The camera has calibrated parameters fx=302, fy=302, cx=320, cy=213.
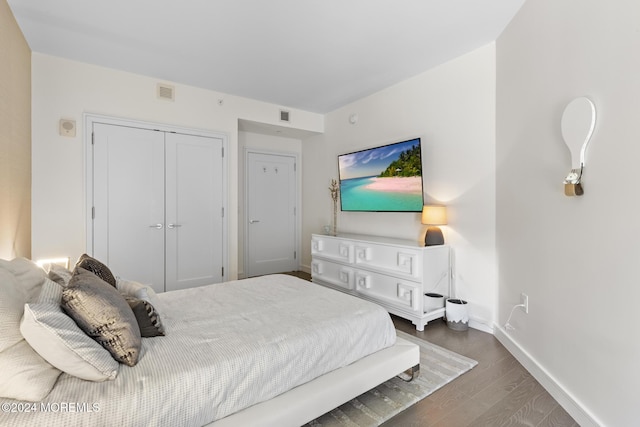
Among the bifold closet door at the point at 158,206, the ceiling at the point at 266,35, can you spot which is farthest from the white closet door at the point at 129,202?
the ceiling at the point at 266,35

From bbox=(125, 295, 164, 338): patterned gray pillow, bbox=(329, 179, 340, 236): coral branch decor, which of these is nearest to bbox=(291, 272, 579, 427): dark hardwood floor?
bbox=(125, 295, 164, 338): patterned gray pillow

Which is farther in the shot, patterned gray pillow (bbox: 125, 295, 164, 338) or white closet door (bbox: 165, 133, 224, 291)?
white closet door (bbox: 165, 133, 224, 291)

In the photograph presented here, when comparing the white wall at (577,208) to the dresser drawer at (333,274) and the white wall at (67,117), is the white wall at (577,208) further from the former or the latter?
the white wall at (67,117)

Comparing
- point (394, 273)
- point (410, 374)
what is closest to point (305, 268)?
point (394, 273)

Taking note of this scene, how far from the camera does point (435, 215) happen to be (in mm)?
3113

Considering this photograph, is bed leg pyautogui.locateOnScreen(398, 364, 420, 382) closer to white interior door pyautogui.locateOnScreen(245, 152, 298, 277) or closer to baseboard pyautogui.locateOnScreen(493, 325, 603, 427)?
baseboard pyautogui.locateOnScreen(493, 325, 603, 427)

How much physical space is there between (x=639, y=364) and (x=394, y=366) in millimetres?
1140

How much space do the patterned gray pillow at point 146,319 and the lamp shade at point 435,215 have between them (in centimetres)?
255

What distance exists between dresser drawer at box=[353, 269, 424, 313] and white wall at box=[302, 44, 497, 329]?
1.92 feet

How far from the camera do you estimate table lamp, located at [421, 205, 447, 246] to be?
3107 millimetres

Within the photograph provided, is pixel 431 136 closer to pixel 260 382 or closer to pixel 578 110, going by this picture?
pixel 578 110

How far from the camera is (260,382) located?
1440 mm

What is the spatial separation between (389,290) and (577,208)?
1848 millimetres

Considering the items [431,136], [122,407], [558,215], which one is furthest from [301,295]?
[431,136]
